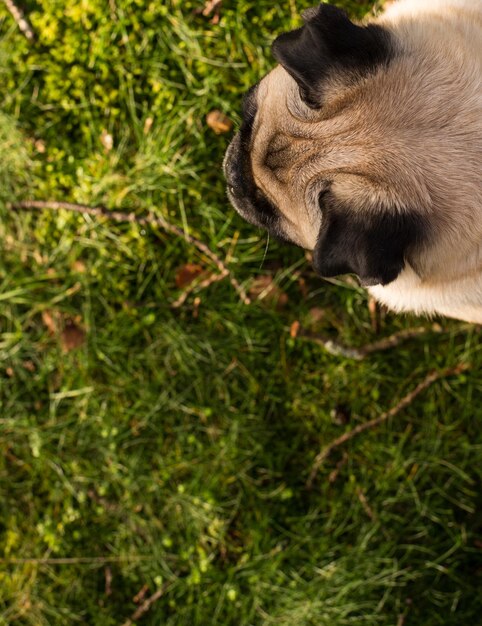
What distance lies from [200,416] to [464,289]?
2075 mm

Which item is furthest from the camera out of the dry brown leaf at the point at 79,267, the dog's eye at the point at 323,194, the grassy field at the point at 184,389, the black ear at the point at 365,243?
the dry brown leaf at the point at 79,267

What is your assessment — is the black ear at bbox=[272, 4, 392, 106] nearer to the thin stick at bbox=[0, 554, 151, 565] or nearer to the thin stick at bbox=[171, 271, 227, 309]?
the thin stick at bbox=[171, 271, 227, 309]

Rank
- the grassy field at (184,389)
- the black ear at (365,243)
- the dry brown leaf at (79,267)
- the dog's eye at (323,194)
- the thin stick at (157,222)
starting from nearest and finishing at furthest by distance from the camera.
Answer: the black ear at (365,243) → the dog's eye at (323,194) → the grassy field at (184,389) → the thin stick at (157,222) → the dry brown leaf at (79,267)

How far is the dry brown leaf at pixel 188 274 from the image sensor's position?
4309mm

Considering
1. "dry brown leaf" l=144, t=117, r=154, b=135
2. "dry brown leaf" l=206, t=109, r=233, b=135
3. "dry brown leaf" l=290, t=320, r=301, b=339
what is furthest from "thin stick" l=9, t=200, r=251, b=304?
"dry brown leaf" l=206, t=109, r=233, b=135

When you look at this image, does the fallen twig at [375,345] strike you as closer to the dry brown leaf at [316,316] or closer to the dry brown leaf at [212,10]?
the dry brown leaf at [316,316]

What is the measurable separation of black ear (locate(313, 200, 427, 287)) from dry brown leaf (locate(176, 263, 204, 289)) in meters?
1.92

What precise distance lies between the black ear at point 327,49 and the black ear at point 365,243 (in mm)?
514

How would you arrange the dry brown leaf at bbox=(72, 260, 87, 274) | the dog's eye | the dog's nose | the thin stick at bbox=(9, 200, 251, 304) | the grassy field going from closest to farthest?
the dog's eye < the dog's nose < the grassy field < the thin stick at bbox=(9, 200, 251, 304) < the dry brown leaf at bbox=(72, 260, 87, 274)

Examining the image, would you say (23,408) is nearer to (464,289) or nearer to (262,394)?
(262,394)

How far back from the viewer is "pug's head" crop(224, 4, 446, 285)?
7.88 ft

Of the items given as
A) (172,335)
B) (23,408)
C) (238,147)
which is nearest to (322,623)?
(172,335)

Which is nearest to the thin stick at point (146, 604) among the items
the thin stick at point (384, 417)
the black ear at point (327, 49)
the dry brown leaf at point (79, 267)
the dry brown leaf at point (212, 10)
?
the thin stick at point (384, 417)

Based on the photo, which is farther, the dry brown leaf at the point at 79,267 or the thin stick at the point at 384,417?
the dry brown leaf at the point at 79,267
